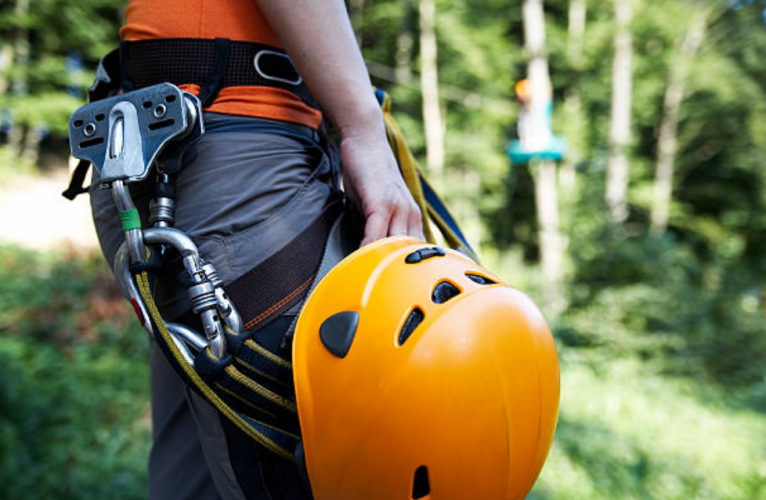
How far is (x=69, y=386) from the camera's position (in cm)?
352

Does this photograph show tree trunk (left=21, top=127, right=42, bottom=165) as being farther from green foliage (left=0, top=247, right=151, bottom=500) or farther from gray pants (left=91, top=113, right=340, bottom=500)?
gray pants (left=91, top=113, right=340, bottom=500)

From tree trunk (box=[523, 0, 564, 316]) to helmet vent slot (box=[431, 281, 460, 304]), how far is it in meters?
9.20

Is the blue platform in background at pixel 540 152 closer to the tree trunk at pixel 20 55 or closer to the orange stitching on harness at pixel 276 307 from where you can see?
the orange stitching on harness at pixel 276 307

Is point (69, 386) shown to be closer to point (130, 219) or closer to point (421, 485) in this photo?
point (130, 219)

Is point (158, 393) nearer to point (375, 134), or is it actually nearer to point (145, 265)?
point (145, 265)

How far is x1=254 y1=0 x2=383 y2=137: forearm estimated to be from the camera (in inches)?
32.4

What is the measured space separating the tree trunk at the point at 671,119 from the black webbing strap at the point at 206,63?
1540 cm

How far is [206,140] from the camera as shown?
849 millimetres

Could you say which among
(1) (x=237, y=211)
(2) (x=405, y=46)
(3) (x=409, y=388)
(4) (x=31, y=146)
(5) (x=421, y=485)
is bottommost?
(4) (x=31, y=146)

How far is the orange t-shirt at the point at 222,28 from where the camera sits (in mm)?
871

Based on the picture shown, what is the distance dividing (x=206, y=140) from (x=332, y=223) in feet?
0.88

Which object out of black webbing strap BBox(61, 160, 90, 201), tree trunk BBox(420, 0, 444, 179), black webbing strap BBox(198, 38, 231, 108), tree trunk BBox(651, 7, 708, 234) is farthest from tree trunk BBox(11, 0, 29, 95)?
tree trunk BBox(651, 7, 708, 234)

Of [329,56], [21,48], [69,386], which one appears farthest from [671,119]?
[21,48]

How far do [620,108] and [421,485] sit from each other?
14420 mm
